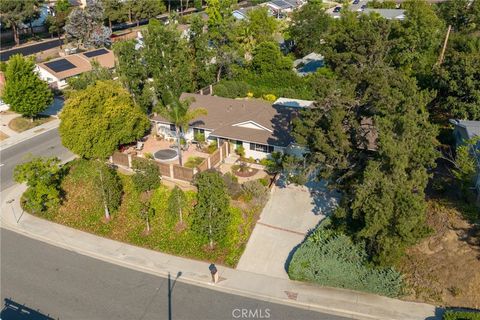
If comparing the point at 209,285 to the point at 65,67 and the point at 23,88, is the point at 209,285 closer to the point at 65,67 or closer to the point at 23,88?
the point at 23,88

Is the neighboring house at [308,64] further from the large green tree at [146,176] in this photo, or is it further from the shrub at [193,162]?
the large green tree at [146,176]

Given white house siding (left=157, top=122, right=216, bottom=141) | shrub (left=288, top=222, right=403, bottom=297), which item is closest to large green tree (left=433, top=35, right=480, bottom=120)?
shrub (left=288, top=222, right=403, bottom=297)

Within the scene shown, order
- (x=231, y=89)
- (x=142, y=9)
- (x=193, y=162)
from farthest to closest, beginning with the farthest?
(x=142, y=9)
(x=231, y=89)
(x=193, y=162)

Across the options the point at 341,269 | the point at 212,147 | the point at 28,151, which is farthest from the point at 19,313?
the point at 28,151

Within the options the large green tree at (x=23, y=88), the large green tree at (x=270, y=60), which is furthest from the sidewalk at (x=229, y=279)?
the large green tree at (x=270, y=60)

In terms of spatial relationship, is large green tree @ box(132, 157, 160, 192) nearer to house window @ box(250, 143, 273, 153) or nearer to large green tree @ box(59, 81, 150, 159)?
large green tree @ box(59, 81, 150, 159)

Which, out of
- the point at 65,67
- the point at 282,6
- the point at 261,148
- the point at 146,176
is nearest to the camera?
the point at 146,176
